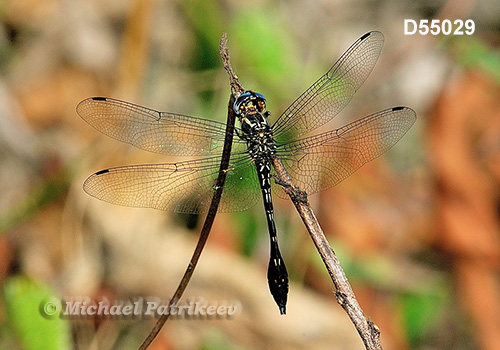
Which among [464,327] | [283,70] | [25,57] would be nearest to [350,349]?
[464,327]

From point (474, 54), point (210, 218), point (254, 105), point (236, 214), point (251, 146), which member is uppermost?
point (474, 54)

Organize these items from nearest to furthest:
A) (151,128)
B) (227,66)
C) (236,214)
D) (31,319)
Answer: (227,66) < (31,319) < (151,128) < (236,214)

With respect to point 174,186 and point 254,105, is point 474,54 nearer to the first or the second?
point 254,105

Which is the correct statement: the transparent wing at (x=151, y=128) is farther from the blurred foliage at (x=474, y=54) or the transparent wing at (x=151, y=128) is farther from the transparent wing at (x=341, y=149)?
the blurred foliage at (x=474, y=54)
